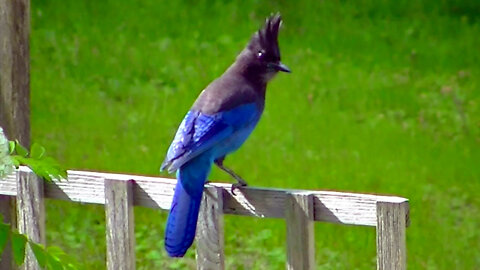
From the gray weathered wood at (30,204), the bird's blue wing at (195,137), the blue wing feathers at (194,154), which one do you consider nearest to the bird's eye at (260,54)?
the blue wing feathers at (194,154)

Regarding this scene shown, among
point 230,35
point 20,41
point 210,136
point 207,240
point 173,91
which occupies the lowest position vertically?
point 207,240

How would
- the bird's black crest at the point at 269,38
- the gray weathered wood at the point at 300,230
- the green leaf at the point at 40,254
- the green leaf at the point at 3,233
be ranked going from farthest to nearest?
the bird's black crest at the point at 269,38
the gray weathered wood at the point at 300,230
the green leaf at the point at 40,254
the green leaf at the point at 3,233

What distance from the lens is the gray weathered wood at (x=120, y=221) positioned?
11.2 ft

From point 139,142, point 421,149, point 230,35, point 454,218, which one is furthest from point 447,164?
point 230,35

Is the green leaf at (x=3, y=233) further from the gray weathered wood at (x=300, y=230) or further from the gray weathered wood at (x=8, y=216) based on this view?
the gray weathered wood at (x=8, y=216)

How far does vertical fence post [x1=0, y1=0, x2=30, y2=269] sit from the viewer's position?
396cm

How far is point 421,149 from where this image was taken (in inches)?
297

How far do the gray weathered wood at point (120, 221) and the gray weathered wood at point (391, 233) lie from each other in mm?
806

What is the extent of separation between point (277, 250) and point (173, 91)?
3.12 meters

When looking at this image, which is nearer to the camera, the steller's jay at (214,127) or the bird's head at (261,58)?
the steller's jay at (214,127)

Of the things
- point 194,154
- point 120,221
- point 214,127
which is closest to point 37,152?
point 120,221

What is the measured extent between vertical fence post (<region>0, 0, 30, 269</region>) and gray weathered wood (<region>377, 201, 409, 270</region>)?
4.87 ft

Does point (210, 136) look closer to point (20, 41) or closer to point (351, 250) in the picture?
point (20, 41)

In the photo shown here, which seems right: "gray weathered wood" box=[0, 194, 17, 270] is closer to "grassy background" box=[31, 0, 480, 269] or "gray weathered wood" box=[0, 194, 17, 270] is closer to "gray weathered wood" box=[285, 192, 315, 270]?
"gray weathered wood" box=[285, 192, 315, 270]
